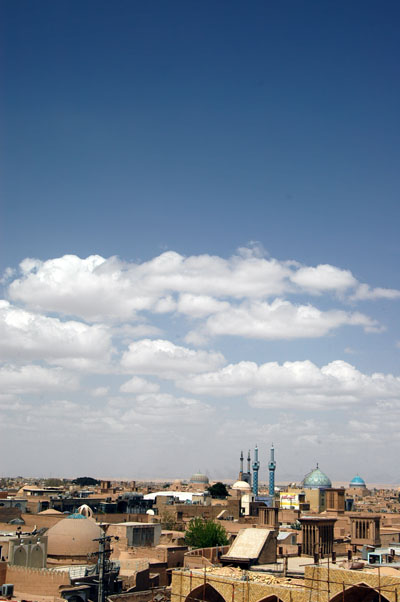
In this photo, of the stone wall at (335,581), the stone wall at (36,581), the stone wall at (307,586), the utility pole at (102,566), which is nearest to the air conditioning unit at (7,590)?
the stone wall at (36,581)

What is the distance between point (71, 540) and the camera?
46.8 m

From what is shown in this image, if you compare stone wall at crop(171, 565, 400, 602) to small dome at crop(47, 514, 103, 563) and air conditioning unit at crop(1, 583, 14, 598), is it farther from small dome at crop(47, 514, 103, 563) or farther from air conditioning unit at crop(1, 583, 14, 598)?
small dome at crop(47, 514, 103, 563)

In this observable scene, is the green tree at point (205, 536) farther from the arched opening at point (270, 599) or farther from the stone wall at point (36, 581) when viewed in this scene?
the arched opening at point (270, 599)

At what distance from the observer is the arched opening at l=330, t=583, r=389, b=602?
93.5 feet

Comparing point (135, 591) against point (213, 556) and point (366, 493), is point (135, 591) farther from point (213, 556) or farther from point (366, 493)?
point (366, 493)

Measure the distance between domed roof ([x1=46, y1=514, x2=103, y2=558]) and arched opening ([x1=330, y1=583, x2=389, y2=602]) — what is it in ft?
74.9

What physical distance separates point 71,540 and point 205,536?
49.2ft

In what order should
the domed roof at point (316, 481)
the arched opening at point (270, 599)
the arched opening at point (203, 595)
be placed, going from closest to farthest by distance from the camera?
the arched opening at point (270, 599)
the arched opening at point (203, 595)
the domed roof at point (316, 481)

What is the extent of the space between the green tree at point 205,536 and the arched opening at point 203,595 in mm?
25201

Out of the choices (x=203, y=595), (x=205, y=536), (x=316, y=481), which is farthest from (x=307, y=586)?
(x=316, y=481)

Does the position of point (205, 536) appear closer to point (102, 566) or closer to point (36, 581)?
point (36, 581)

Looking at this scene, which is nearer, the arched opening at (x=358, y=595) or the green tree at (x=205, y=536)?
the arched opening at (x=358, y=595)

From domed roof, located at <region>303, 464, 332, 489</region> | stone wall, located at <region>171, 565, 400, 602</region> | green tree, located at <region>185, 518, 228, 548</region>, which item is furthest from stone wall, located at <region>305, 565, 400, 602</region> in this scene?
domed roof, located at <region>303, 464, 332, 489</region>

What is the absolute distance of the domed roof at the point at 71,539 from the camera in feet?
152
